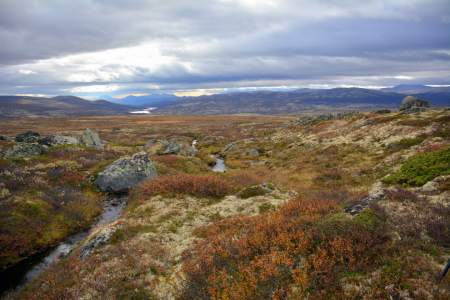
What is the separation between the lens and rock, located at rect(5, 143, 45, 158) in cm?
3394

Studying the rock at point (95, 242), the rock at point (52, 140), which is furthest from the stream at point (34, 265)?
the rock at point (52, 140)

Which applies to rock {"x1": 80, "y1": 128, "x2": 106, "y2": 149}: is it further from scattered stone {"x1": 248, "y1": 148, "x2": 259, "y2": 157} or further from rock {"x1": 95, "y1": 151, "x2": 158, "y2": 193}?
scattered stone {"x1": 248, "y1": 148, "x2": 259, "y2": 157}

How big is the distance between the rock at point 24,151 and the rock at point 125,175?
49.2 feet

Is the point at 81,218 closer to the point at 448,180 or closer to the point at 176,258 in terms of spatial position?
the point at 176,258

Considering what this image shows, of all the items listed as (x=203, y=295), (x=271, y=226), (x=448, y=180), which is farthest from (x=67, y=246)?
(x=448, y=180)

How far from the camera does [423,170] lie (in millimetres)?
18547

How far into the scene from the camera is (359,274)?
7.72m

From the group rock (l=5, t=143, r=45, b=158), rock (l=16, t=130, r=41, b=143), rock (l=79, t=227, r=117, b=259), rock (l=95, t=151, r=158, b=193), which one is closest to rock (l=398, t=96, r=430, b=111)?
rock (l=95, t=151, r=158, b=193)

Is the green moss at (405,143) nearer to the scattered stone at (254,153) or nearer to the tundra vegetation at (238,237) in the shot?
the tundra vegetation at (238,237)

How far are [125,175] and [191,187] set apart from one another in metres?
10.00

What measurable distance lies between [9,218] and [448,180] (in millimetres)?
30288

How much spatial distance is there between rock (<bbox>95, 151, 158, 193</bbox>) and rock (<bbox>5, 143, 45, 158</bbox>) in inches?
590

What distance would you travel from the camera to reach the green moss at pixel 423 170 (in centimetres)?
1698

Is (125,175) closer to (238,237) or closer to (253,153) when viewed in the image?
(238,237)
